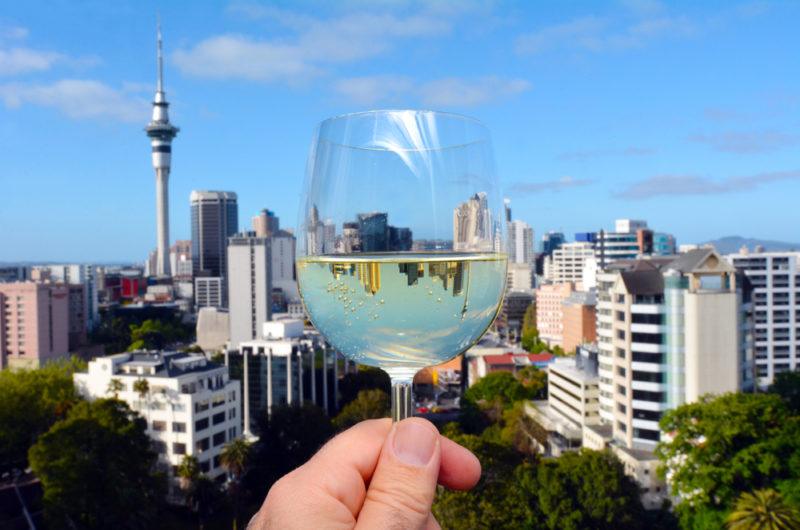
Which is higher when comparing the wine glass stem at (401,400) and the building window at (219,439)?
the wine glass stem at (401,400)

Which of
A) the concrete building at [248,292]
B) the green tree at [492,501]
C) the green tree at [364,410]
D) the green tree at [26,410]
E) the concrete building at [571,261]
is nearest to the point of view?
the green tree at [492,501]

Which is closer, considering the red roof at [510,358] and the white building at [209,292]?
the red roof at [510,358]

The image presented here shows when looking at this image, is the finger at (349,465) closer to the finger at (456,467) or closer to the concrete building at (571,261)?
the finger at (456,467)

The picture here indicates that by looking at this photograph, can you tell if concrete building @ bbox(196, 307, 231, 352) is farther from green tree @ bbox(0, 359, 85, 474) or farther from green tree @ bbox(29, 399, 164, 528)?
green tree @ bbox(29, 399, 164, 528)

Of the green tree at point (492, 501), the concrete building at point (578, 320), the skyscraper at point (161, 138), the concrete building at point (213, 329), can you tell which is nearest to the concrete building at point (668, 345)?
the green tree at point (492, 501)

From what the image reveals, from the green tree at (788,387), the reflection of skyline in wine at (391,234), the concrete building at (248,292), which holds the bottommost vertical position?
the green tree at (788,387)

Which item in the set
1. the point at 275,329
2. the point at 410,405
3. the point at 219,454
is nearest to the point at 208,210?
the point at 275,329

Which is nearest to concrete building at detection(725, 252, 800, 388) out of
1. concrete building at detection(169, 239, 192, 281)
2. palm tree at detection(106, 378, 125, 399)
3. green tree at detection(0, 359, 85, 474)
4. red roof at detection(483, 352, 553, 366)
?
red roof at detection(483, 352, 553, 366)
